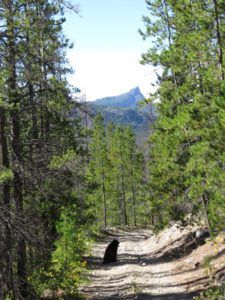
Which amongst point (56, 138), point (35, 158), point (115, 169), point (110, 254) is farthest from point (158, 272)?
point (115, 169)

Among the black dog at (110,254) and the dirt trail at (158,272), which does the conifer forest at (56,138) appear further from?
the black dog at (110,254)

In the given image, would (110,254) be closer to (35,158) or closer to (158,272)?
(158,272)

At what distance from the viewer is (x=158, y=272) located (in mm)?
18109

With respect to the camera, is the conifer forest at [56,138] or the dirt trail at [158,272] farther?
the dirt trail at [158,272]

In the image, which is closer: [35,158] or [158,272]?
[35,158]

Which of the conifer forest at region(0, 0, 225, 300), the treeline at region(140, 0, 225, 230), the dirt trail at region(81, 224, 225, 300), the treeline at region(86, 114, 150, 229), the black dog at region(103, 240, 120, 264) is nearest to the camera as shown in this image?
the conifer forest at region(0, 0, 225, 300)

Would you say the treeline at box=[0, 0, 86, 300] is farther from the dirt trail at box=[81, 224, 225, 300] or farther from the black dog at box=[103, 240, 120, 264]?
the black dog at box=[103, 240, 120, 264]

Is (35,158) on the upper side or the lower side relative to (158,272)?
upper

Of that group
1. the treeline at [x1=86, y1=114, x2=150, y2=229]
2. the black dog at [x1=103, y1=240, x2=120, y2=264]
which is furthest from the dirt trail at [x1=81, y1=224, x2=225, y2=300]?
the treeline at [x1=86, y1=114, x2=150, y2=229]

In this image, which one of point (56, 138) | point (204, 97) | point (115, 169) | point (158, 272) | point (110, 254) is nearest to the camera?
point (204, 97)

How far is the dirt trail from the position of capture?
14.3 m

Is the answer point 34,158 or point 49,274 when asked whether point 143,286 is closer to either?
point 49,274

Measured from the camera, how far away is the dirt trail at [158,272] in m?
14.3

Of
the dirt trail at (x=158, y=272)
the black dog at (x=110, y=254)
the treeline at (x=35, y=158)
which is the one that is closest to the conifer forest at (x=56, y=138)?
the treeline at (x=35, y=158)
